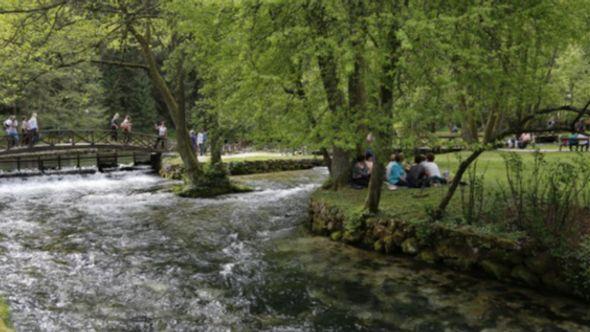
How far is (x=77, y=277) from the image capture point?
828cm

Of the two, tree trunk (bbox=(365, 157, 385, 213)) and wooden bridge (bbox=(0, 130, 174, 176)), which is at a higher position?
wooden bridge (bbox=(0, 130, 174, 176))

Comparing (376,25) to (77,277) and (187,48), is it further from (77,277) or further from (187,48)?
(187,48)

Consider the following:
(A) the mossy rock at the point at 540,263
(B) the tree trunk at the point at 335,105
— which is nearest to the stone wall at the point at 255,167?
(B) the tree trunk at the point at 335,105

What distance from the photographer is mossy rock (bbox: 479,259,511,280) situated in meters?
7.68

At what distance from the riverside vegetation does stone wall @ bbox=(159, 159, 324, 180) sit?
14.5 m

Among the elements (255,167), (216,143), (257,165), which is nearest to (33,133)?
(216,143)

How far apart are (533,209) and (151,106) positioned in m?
46.3

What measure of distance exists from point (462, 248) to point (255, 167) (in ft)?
59.5

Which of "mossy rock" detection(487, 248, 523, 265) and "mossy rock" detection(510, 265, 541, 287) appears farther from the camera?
"mossy rock" detection(487, 248, 523, 265)

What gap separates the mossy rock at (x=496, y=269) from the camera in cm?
768

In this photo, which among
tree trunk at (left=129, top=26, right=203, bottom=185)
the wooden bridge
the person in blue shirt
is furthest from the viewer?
the wooden bridge

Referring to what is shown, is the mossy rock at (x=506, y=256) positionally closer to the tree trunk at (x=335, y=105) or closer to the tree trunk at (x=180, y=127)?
the tree trunk at (x=335, y=105)

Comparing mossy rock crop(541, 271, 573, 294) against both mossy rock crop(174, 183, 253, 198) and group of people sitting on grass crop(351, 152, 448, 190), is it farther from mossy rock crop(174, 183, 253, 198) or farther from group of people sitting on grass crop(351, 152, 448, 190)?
mossy rock crop(174, 183, 253, 198)

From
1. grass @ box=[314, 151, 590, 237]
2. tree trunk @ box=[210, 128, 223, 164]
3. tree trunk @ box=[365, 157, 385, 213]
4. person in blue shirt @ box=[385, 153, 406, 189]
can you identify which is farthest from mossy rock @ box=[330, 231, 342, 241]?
tree trunk @ box=[210, 128, 223, 164]
